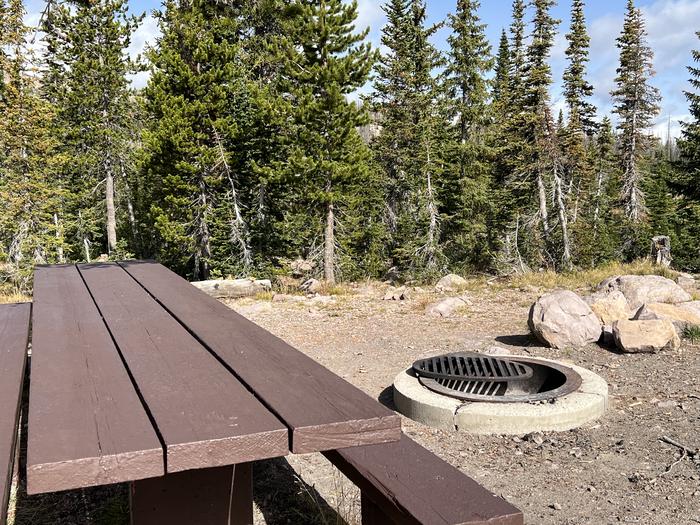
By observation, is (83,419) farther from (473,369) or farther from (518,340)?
(518,340)

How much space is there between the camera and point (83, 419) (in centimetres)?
169

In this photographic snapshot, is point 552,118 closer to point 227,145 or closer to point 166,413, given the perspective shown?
point 227,145

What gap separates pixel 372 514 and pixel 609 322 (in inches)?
261

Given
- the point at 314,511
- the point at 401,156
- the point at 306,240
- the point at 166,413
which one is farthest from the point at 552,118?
the point at 166,413

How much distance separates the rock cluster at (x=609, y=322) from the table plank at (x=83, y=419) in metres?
6.09

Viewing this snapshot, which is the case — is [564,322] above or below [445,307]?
above

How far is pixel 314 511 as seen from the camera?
3.46 meters

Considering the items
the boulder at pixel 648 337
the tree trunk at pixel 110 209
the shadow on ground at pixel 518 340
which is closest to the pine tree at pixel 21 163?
the tree trunk at pixel 110 209

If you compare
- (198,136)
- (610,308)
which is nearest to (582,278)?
(610,308)

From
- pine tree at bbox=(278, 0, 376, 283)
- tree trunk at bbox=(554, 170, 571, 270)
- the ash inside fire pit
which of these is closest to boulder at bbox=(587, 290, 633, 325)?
the ash inside fire pit

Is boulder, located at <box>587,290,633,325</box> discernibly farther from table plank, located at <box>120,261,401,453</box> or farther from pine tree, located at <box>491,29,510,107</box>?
pine tree, located at <box>491,29,510,107</box>

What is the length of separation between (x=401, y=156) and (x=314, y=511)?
73.8ft

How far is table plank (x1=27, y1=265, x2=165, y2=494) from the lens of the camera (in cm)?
144

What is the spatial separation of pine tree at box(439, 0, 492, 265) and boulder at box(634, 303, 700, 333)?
18.0 meters
